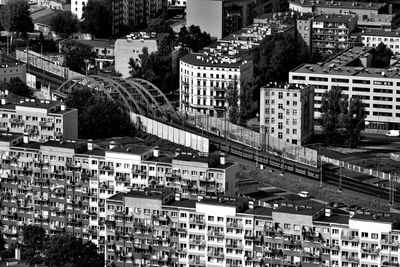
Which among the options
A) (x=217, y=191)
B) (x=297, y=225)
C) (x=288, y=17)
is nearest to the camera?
(x=297, y=225)

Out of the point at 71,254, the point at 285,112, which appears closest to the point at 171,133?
the point at 285,112

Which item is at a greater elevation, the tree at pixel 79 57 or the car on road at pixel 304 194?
the tree at pixel 79 57

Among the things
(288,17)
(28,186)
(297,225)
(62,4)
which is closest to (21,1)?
(62,4)

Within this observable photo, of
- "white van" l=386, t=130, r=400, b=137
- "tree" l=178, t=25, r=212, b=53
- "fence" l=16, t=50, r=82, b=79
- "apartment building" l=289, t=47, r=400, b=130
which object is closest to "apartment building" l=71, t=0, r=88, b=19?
"fence" l=16, t=50, r=82, b=79

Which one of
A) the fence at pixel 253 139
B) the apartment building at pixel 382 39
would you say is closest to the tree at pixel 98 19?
the apartment building at pixel 382 39

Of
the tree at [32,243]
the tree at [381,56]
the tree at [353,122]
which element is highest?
the tree at [381,56]

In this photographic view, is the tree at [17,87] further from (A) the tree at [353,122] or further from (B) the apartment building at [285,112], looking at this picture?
→ (A) the tree at [353,122]

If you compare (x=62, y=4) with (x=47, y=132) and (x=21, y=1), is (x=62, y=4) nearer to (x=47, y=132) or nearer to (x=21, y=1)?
(x=21, y=1)
